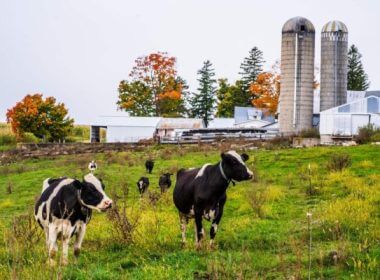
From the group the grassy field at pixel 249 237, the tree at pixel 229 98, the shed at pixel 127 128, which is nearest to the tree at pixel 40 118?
the shed at pixel 127 128

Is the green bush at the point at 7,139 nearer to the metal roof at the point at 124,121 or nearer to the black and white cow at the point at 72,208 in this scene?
the metal roof at the point at 124,121

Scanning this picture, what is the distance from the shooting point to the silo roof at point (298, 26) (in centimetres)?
5025

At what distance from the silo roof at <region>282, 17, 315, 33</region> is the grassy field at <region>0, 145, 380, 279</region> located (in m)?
28.3

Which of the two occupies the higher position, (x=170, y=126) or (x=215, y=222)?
(x=170, y=126)

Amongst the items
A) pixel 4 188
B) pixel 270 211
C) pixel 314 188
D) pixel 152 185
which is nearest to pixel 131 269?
pixel 270 211

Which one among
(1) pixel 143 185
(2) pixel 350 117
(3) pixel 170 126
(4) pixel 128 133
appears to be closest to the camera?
(1) pixel 143 185

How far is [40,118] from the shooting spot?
215ft

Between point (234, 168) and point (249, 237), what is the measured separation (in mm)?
1472

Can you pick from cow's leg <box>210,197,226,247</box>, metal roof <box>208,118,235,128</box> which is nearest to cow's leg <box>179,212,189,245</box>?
cow's leg <box>210,197,226,247</box>

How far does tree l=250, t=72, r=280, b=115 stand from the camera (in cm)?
6956

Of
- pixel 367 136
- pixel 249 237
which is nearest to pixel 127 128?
pixel 367 136

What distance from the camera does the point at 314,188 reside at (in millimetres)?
17344

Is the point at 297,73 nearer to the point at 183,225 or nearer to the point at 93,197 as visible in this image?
the point at 183,225

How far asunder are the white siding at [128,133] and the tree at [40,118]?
22.7ft
